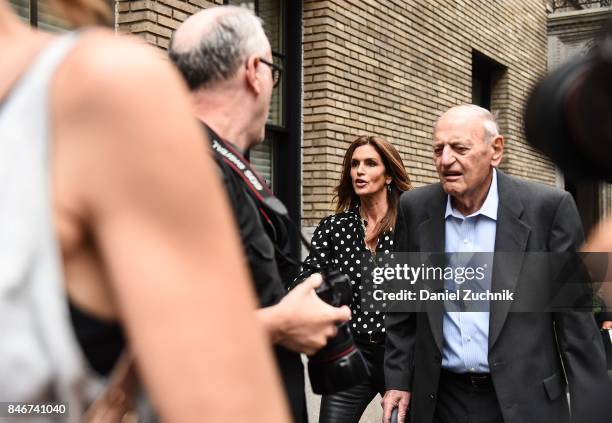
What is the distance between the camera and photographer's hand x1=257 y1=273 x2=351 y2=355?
1819mm

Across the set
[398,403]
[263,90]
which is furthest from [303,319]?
[398,403]

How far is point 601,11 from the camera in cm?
1240

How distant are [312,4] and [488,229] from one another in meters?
4.08

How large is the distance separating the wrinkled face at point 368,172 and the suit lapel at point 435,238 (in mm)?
1373

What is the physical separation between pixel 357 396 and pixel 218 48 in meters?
3.18

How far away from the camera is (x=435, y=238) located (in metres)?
3.65

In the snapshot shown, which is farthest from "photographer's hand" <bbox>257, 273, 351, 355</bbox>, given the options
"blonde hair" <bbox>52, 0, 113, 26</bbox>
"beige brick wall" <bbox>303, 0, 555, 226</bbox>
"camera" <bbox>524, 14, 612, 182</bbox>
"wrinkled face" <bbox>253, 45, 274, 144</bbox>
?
"beige brick wall" <bbox>303, 0, 555, 226</bbox>

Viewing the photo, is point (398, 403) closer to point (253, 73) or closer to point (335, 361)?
point (335, 361)

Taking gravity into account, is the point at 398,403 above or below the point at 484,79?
below

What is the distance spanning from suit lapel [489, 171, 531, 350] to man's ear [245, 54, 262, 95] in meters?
1.80

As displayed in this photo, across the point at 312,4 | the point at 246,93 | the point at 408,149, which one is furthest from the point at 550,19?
the point at 246,93

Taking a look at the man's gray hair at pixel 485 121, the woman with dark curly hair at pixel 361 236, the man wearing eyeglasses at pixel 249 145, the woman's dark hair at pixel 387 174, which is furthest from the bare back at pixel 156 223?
the woman's dark hair at pixel 387 174

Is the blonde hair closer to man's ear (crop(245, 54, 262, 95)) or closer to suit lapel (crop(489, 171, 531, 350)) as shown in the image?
man's ear (crop(245, 54, 262, 95))

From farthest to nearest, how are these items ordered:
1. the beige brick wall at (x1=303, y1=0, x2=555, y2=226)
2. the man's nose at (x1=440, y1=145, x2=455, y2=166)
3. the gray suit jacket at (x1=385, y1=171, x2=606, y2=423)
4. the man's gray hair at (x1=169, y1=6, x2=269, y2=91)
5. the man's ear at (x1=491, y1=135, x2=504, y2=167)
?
the beige brick wall at (x1=303, y1=0, x2=555, y2=226) < the man's ear at (x1=491, y1=135, x2=504, y2=167) < the man's nose at (x1=440, y1=145, x2=455, y2=166) < the gray suit jacket at (x1=385, y1=171, x2=606, y2=423) < the man's gray hair at (x1=169, y1=6, x2=269, y2=91)
